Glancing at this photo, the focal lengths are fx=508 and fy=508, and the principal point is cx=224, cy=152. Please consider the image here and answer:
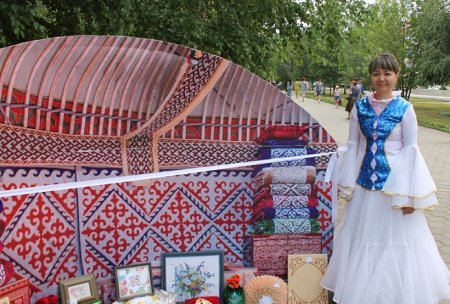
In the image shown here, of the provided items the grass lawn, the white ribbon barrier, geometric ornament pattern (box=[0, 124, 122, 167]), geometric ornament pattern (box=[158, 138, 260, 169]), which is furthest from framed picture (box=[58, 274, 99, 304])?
the grass lawn

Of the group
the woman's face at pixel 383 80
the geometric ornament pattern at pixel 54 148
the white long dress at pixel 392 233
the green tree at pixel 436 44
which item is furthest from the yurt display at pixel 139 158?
the green tree at pixel 436 44

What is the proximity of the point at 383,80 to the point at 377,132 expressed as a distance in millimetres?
315

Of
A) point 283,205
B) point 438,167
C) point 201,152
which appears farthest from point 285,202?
point 438,167

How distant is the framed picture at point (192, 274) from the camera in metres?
3.51

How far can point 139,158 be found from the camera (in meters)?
3.45

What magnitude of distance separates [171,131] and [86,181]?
662 millimetres

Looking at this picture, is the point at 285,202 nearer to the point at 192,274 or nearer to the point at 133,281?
the point at 192,274

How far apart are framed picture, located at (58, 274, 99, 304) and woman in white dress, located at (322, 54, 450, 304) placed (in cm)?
161

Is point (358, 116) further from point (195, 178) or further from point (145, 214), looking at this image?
point (145, 214)

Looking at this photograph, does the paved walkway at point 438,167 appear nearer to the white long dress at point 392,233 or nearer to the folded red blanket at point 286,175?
the white long dress at point 392,233

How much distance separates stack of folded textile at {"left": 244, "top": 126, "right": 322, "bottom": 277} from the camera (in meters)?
3.59

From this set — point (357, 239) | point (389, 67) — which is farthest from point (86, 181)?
point (389, 67)

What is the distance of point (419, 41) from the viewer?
25.9m

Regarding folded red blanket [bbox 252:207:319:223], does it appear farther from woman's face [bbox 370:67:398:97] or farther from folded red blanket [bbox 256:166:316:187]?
woman's face [bbox 370:67:398:97]
